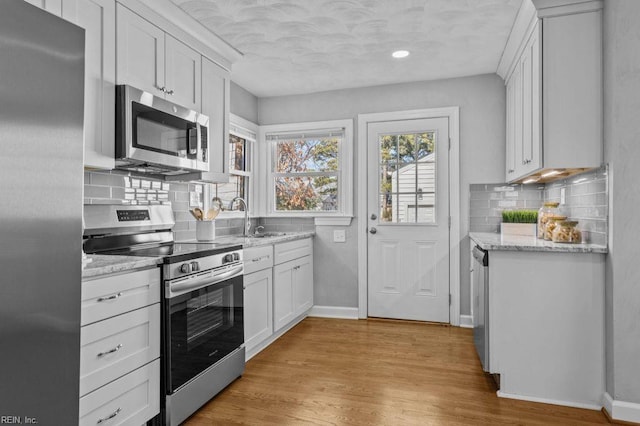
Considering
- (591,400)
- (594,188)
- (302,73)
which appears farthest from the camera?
(302,73)

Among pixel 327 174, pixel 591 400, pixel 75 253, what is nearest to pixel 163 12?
pixel 75 253

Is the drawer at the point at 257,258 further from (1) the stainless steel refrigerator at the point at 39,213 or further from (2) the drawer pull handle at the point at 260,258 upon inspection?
(1) the stainless steel refrigerator at the point at 39,213

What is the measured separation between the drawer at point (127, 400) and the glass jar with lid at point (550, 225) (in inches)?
102

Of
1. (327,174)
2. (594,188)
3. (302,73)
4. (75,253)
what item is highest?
(302,73)

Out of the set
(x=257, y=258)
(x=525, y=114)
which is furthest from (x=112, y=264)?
(x=525, y=114)

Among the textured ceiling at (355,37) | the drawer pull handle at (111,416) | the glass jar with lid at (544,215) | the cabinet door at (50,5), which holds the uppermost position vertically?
the textured ceiling at (355,37)

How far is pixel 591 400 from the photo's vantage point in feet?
7.67

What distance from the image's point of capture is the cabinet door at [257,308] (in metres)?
2.95

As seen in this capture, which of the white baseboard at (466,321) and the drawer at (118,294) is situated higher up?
the drawer at (118,294)

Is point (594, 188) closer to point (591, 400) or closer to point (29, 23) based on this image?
point (591, 400)

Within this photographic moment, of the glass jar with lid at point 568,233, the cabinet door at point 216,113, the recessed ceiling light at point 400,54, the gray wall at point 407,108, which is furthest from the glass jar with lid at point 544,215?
the cabinet door at point 216,113

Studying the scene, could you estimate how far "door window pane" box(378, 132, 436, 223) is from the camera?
160 inches

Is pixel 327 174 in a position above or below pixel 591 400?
above

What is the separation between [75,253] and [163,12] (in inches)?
74.4
